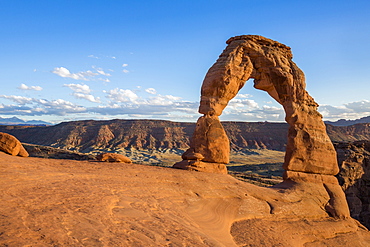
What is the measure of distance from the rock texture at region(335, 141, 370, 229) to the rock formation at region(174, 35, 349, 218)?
4.52 metres

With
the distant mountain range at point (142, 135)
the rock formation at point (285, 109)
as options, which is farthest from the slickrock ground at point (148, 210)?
the distant mountain range at point (142, 135)

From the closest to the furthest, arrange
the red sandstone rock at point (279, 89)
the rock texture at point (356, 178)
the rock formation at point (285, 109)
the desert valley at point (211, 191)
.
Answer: the desert valley at point (211, 191) → the rock formation at point (285, 109) → the red sandstone rock at point (279, 89) → the rock texture at point (356, 178)

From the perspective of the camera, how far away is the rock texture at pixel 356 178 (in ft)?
53.4

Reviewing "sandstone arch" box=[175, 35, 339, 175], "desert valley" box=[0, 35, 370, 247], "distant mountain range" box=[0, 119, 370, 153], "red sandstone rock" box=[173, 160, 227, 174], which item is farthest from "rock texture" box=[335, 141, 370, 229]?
"distant mountain range" box=[0, 119, 370, 153]

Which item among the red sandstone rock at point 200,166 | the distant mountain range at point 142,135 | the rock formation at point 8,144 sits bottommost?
the distant mountain range at point 142,135

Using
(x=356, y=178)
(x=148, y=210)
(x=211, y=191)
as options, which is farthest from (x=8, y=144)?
(x=356, y=178)

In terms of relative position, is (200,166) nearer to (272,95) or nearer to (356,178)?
(272,95)

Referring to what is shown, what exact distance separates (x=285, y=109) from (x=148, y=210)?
10000 millimetres

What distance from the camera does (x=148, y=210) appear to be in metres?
6.25

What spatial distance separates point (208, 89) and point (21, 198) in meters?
8.72

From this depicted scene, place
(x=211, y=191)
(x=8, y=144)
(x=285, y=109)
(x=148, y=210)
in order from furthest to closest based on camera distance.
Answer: (x=285, y=109) < (x=8, y=144) < (x=211, y=191) < (x=148, y=210)

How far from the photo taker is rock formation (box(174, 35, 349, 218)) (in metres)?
12.1

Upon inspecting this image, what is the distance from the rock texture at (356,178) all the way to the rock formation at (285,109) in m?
4.52

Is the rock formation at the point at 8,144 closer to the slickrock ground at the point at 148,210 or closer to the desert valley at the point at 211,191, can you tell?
the desert valley at the point at 211,191
